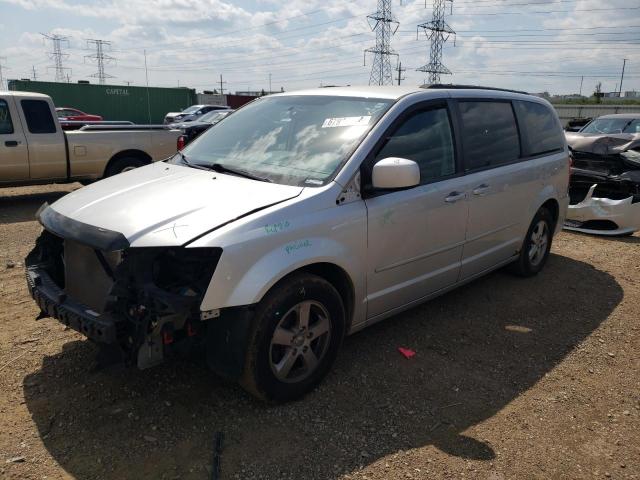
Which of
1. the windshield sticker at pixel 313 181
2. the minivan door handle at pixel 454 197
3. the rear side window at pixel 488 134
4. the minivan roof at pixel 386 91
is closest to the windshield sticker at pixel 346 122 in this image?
the minivan roof at pixel 386 91

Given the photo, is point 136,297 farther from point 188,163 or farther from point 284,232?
point 188,163

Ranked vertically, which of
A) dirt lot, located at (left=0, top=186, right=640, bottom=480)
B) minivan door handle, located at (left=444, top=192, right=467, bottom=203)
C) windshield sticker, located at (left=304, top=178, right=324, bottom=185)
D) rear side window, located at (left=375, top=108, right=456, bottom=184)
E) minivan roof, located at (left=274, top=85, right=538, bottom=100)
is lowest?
dirt lot, located at (left=0, top=186, right=640, bottom=480)

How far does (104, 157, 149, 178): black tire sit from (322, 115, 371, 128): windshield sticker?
6907 mm

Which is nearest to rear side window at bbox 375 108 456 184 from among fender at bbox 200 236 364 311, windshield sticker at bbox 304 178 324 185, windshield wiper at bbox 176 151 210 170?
windshield sticker at bbox 304 178 324 185

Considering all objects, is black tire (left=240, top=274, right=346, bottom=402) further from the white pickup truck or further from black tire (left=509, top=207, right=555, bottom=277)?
the white pickup truck

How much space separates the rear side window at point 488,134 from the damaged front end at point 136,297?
96.2 inches

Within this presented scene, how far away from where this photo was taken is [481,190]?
13.7 ft

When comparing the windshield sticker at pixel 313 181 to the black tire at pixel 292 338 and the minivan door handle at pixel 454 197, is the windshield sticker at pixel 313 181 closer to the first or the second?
the black tire at pixel 292 338

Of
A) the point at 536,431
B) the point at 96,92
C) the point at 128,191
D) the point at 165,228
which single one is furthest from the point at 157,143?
the point at 96,92

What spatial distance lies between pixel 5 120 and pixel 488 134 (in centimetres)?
773

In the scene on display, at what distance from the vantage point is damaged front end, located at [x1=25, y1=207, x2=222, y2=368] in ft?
8.31

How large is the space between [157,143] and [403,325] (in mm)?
7210

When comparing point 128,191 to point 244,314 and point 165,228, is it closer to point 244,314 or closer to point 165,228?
point 165,228

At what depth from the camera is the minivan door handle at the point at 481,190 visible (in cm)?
413
